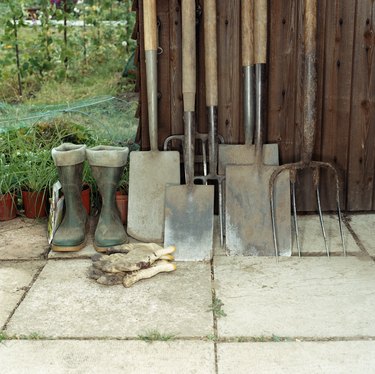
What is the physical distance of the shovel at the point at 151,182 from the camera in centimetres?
341

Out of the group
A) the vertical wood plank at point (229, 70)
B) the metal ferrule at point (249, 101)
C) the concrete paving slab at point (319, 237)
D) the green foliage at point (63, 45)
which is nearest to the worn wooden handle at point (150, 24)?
the vertical wood plank at point (229, 70)

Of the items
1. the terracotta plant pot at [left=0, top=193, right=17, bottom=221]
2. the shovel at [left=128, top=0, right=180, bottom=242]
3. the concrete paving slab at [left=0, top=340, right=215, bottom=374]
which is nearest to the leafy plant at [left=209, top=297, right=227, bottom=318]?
the concrete paving slab at [left=0, top=340, right=215, bottom=374]

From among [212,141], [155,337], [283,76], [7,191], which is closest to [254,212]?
[212,141]

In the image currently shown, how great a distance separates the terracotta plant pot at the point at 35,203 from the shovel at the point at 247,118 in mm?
986

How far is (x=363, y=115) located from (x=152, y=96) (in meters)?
1.11

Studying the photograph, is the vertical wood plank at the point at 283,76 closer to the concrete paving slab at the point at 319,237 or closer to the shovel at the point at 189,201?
the concrete paving slab at the point at 319,237

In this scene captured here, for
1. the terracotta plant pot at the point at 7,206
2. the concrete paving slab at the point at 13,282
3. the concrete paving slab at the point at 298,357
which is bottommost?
the concrete paving slab at the point at 298,357

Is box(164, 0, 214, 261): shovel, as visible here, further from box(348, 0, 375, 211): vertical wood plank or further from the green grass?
box(348, 0, 375, 211): vertical wood plank

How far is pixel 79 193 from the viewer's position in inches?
134

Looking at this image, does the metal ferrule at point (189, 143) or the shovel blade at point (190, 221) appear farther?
the metal ferrule at point (189, 143)

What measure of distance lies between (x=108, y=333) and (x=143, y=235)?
93 cm

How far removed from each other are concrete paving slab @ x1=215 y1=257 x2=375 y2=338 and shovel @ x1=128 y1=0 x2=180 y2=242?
426mm

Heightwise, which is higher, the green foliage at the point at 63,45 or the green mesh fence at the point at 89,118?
the green foliage at the point at 63,45

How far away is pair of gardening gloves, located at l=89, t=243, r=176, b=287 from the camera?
2.93m
